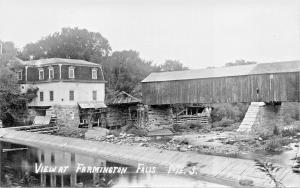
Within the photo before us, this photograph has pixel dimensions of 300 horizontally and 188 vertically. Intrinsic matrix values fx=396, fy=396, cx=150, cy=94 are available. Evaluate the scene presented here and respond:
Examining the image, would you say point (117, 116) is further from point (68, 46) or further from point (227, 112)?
point (68, 46)

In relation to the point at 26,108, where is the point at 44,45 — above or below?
above

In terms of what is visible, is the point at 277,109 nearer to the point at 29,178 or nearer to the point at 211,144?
the point at 211,144

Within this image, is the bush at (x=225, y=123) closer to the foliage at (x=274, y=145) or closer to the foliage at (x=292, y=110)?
the foliage at (x=292, y=110)

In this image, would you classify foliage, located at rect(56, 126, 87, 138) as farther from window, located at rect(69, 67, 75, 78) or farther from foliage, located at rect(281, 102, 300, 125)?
foliage, located at rect(281, 102, 300, 125)

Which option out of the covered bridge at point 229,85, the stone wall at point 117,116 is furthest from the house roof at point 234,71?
the stone wall at point 117,116

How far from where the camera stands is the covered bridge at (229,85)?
27.8 metres

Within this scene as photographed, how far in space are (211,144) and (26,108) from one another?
811 inches

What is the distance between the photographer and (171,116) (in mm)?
37344

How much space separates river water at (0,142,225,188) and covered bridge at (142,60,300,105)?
42.3 ft

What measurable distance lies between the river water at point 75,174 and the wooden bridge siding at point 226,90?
12.8 metres

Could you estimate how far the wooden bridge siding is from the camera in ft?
91.1

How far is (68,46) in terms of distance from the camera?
171 feet

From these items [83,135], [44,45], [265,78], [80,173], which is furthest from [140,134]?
[44,45]

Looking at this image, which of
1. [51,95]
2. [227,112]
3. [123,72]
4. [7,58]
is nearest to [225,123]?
[227,112]
